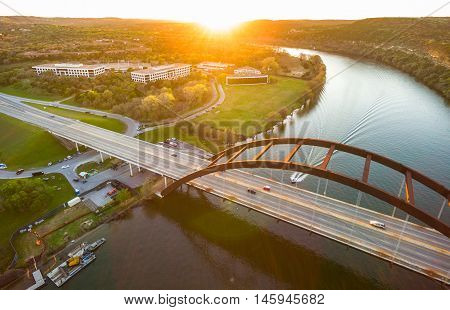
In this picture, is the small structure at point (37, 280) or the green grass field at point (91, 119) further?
the green grass field at point (91, 119)

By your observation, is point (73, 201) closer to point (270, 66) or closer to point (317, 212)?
point (317, 212)

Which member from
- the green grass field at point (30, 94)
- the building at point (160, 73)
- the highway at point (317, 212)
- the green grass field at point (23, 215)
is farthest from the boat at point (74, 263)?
the building at point (160, 73)

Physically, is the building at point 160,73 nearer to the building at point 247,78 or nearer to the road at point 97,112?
the building at point 247,78

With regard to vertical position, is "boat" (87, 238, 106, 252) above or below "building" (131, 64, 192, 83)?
below

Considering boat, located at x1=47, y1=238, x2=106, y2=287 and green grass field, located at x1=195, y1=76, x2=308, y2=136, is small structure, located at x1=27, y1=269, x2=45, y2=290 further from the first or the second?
green grass field, located at x1=195, y1=76, x2=308, y2=136

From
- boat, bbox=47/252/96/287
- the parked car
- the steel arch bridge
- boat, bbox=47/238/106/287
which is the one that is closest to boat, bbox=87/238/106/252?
boat, bbox=47/238/106/287

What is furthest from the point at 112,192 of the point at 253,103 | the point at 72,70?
the point at 72,70
